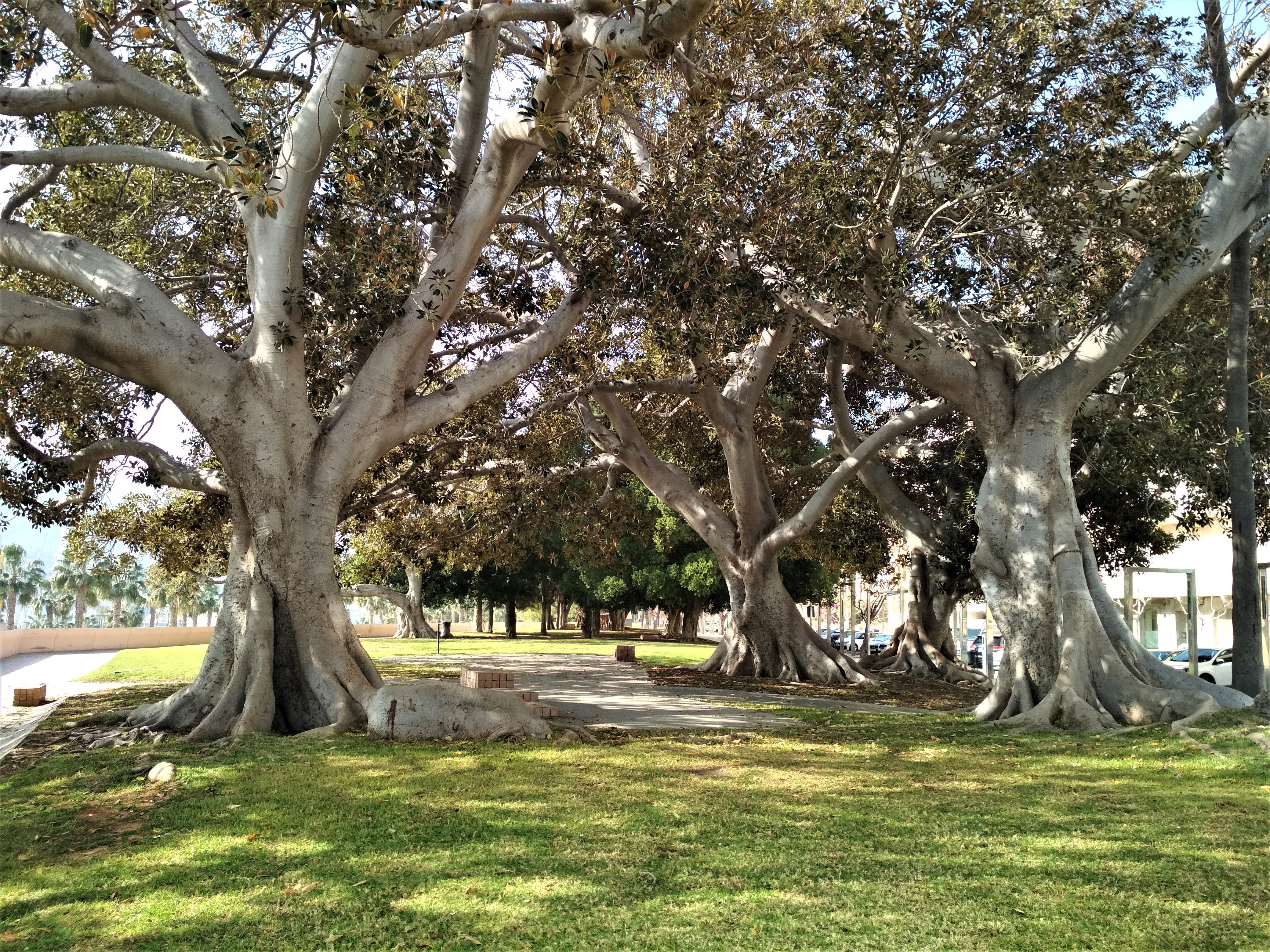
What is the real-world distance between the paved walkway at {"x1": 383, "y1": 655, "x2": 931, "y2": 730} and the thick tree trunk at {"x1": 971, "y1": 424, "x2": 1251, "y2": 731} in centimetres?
199

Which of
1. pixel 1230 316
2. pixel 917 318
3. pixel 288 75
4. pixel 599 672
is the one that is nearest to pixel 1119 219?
pixel 1230 316

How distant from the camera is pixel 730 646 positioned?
2009 cm

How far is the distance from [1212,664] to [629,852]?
1996 cm

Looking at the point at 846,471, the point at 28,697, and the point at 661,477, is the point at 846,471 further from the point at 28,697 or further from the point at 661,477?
the point at 28,697

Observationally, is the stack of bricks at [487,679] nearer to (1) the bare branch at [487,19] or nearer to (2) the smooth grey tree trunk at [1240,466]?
(1) the bare branch at [487,19]

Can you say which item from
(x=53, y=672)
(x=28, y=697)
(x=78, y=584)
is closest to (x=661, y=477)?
(x=28, y=697)

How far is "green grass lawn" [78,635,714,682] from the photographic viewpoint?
69.1 ft

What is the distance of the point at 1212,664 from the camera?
20.7 metres

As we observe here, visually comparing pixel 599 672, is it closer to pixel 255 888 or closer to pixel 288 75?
pixel 288 75

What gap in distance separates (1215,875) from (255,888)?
465cm

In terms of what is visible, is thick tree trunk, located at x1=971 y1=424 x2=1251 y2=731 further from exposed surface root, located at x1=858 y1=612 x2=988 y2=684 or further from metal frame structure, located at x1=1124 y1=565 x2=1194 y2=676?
exposed surface root, located at x1=858 y1=612 x2=988 y2=684

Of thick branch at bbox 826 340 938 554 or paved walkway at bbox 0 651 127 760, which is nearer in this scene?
paved walkway at bbox 0 651 127 760

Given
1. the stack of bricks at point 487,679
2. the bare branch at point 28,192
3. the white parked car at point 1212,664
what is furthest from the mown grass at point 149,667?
the white parked car at point 1212,664

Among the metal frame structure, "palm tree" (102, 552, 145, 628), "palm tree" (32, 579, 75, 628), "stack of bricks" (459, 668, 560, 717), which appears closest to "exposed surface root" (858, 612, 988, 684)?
the metal frame structure
